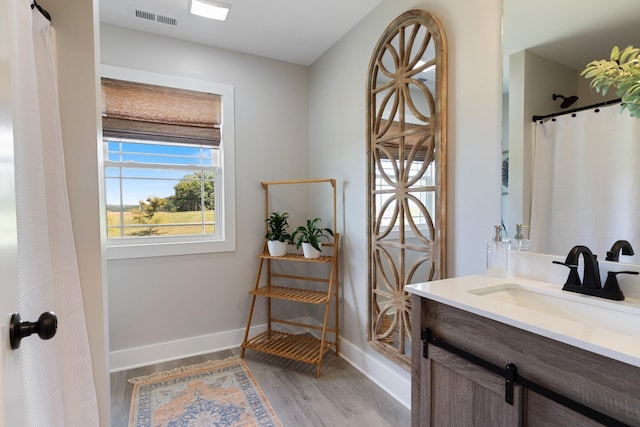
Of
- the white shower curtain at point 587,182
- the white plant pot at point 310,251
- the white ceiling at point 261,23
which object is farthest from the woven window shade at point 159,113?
the white shower curtain at point 587,182

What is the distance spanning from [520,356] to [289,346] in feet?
6.42

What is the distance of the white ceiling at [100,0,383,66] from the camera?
2143mm

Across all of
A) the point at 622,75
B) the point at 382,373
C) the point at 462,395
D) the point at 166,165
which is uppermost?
the point at 622,75

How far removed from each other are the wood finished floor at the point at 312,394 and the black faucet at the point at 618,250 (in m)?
1.32

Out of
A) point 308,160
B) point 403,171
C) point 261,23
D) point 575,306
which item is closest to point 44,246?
point 403,171

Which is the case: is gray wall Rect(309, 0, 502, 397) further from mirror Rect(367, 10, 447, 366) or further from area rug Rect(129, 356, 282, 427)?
area rug Rect(129, 356, 282, 427)

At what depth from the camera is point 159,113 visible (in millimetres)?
2531

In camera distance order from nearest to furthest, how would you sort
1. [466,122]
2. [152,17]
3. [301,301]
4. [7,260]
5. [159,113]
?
[7,260] → [466,122] → [152,17] → [159,113] → [301,301]

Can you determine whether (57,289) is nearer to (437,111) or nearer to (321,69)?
(437,111)

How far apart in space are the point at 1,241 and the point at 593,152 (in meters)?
1.73

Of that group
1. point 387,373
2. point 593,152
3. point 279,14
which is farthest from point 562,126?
point 279,14

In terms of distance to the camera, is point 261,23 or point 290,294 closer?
point 261,23

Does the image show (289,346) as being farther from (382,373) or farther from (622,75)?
(622,75)

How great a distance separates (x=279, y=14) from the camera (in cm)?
225
